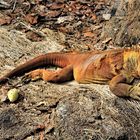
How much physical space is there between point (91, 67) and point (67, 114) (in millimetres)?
1483

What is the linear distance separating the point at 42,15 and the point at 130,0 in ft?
5.63

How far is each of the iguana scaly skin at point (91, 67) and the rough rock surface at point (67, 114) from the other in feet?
0.79

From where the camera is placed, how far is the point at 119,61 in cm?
779

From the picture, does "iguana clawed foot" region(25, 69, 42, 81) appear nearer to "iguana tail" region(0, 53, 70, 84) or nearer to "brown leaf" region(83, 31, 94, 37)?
"iguana tail" region(0, 53, 70, 84)

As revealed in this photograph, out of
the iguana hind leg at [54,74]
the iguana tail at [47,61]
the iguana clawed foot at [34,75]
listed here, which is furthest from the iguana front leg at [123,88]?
the iguana clawed foot at [34,75]

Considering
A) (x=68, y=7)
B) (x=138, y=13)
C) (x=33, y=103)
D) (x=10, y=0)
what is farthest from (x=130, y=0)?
(x=33, y=103)

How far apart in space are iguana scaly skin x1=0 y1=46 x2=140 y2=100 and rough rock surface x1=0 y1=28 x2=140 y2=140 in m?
0.24

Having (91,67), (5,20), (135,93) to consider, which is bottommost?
(135,93)

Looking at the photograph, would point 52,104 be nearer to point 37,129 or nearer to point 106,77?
point 37,129

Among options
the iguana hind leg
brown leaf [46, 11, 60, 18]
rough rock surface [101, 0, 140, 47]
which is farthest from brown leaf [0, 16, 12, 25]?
rough rock surface [101, 0, 140, 47]

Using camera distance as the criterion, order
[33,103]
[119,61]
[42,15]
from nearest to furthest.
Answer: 1. [33,103]
2. [119,61]
3. [42,15]

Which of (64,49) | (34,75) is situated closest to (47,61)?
(34,75)

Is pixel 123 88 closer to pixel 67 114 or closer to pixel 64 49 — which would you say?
pixel 67 114

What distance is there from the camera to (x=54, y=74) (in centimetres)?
776
